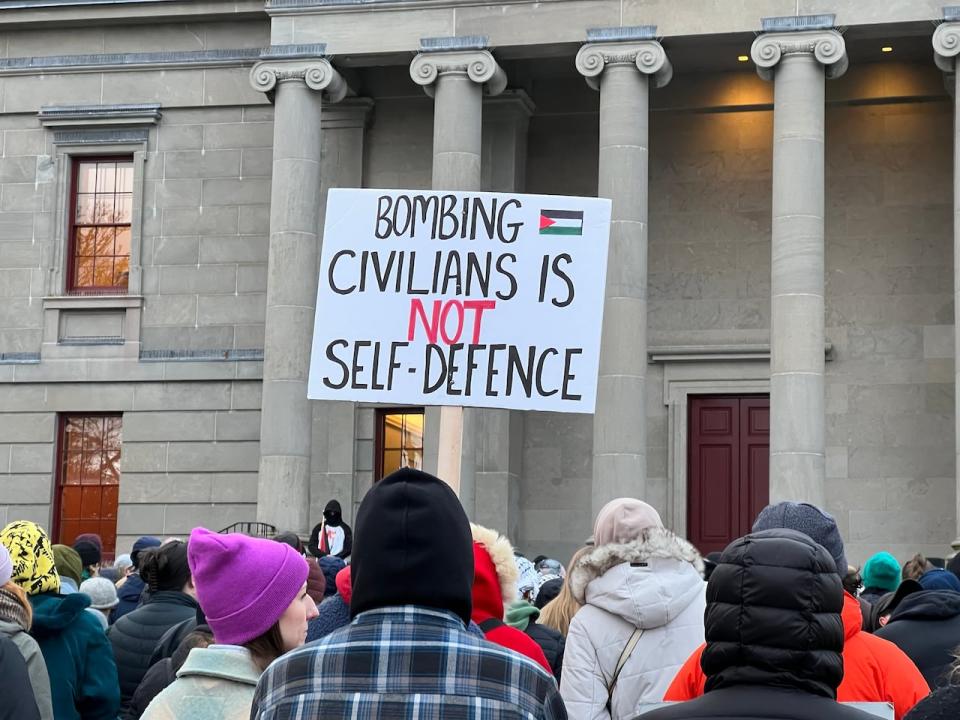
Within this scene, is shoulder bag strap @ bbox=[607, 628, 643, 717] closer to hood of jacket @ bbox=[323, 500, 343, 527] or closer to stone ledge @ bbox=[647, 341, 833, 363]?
hood of jacket @ bbox=[323, 500, 343, 527]

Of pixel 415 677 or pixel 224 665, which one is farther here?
pixel 224 665

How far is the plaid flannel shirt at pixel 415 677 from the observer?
A: 3.54 m

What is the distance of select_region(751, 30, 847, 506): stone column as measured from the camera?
2284cm

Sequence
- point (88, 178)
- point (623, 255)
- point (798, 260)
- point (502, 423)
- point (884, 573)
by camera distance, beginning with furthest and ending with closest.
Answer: point (88, 178) → point (502, 423) → point (623, 255) → point (798, 260) → point (884, 573)

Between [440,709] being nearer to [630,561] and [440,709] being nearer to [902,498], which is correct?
[630,561]

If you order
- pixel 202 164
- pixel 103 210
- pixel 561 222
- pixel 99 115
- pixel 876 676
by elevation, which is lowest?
pixel 876 676

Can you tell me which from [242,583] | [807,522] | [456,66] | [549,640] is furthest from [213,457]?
[242,583]

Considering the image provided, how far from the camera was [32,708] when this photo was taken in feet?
19.0

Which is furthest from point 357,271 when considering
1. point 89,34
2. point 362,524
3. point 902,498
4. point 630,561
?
point 89,34

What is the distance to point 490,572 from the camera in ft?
20.4

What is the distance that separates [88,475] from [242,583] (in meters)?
25.1

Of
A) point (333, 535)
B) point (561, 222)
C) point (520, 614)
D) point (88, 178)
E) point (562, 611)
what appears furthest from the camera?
point (88, 178)

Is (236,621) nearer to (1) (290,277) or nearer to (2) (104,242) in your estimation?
(1) (290,277)

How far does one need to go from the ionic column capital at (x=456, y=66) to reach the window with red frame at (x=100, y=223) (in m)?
6.64
